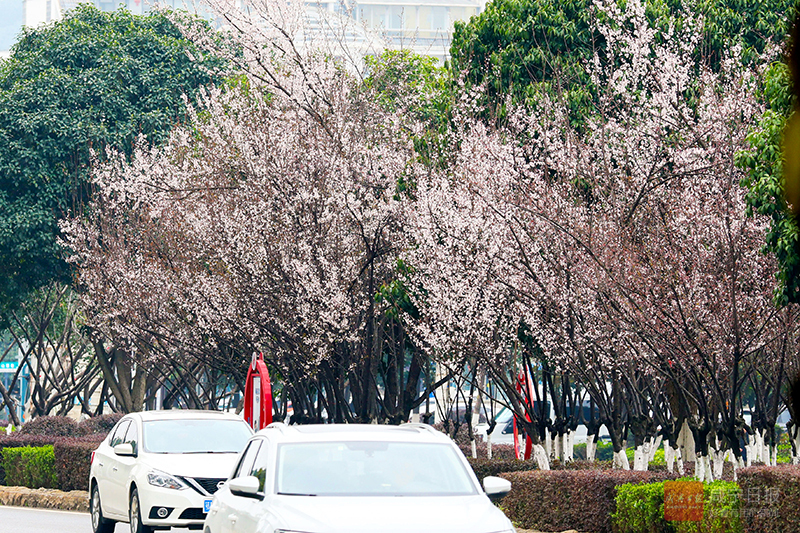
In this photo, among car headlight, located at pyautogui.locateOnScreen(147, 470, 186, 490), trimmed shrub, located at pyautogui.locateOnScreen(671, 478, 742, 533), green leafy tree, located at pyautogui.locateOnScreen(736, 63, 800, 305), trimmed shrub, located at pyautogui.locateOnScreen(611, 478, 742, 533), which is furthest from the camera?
car headlight, located at pyautogui.locateOnScreen(147, 470, 186, 490)

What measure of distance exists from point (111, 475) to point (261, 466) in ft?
22.3

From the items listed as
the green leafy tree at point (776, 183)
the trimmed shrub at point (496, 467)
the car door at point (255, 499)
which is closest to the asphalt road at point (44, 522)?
the trimmed shrub at point (496, 467)

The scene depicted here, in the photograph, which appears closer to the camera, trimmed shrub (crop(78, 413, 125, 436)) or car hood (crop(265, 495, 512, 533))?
car hood (crop(265, 495, 512, 533))

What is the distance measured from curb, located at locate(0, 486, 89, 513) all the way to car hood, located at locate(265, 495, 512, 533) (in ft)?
42.9

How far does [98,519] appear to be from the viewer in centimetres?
1527

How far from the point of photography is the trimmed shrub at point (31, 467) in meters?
22.1

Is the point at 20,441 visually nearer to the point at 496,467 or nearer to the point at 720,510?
the point at 496,467

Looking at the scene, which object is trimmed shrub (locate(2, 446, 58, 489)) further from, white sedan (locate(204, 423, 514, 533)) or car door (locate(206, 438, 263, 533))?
white sedan (locate(204, 423, 514, 533))

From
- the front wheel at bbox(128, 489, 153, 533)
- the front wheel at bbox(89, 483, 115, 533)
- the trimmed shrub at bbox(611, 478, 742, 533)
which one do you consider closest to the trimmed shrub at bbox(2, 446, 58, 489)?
the front wheel at bbox(89, 483, 115, 533)

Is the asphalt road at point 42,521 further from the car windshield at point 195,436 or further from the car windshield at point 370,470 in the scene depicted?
the car windshield at point 370,470

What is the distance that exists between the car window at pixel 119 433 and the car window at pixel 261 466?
6.94 m

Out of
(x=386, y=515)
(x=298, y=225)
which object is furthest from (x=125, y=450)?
(x=386, y=515)

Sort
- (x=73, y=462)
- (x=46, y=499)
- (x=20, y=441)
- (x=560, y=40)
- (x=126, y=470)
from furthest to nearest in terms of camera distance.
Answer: (x=20, y=441) < (x=73, y=462) < (x=46, y=499) < (x=560, y=40) < (x=126, y=470)

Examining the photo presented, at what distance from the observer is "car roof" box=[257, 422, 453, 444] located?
859cm
